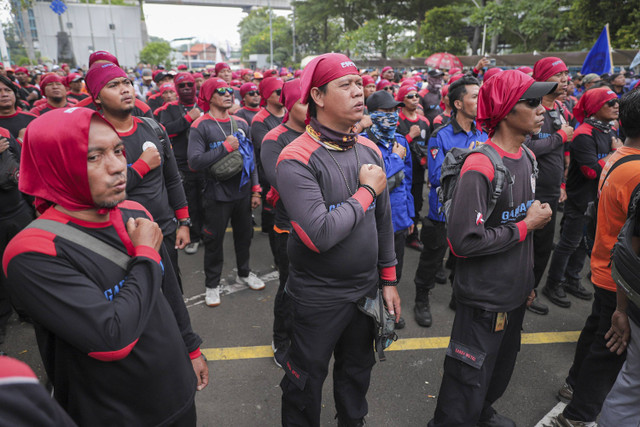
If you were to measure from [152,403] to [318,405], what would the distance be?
3.31ft

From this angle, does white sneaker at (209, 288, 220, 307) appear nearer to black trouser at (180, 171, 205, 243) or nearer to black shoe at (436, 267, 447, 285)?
black trouser at (180, 171, 205, 243)

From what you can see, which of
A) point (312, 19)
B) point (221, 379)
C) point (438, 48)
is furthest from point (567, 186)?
point (312, 19)

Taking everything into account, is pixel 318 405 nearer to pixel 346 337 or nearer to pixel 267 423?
pixel 346 337

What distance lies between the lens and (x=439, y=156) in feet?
13.4

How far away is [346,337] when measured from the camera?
238 centimetres

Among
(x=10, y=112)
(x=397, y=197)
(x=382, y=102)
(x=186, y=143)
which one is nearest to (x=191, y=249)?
(x=186, y=143)

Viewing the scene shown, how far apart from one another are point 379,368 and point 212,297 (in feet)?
6.63

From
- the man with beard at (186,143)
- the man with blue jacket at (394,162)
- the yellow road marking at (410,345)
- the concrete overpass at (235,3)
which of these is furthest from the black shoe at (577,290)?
the concrete overpass at (235,3)

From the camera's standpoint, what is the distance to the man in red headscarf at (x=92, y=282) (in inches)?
52.9

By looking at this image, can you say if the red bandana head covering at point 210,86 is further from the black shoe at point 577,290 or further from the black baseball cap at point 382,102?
the black shoe at point 577,290

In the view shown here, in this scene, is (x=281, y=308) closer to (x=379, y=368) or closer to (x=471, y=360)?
(x=379, y=368)

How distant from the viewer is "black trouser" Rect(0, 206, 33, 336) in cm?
378

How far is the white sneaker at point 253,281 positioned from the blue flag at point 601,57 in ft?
25.6

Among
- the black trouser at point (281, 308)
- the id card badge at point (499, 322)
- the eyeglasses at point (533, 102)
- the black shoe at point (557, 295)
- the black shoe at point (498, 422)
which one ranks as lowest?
the black shoe at point (557, 295)
